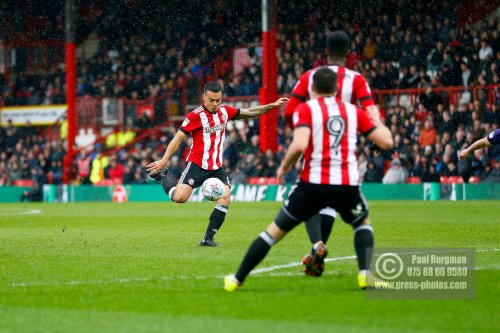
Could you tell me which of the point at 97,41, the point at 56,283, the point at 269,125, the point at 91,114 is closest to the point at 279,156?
the point at 269,125

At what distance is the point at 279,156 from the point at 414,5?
20.6 feet

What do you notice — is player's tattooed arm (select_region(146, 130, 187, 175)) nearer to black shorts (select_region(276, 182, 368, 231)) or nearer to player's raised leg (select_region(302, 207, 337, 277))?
player's raised leg (select_region(302, 207, 337, 277))

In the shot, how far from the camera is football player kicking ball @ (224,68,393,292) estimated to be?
25.1 feet

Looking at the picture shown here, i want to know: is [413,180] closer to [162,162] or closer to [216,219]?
[216,219]

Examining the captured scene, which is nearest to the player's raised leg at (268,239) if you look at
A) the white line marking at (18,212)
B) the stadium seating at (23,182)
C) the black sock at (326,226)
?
the black sock at (326,226)

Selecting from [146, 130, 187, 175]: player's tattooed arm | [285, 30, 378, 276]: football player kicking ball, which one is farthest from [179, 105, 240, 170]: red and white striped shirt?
[285, 30, 378, 276]: football player kicking ball

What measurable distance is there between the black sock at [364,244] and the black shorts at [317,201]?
16 centimetres

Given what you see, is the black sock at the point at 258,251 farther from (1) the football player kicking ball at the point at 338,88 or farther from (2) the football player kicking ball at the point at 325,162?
(1) the football player kicking ball at the point at 338,88

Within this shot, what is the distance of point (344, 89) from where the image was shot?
871 centimetres

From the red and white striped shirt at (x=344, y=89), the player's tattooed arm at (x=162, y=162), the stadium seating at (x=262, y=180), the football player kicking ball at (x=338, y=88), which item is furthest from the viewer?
the stadium seating at (x=262, y=180)

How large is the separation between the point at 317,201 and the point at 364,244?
0.53 meters

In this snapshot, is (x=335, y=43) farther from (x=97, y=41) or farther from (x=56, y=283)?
(x=97, y=41)

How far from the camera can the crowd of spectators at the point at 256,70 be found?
25.7 m

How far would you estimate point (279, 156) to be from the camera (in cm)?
2803
